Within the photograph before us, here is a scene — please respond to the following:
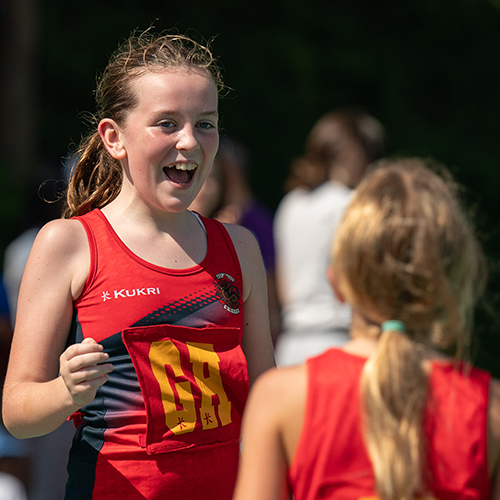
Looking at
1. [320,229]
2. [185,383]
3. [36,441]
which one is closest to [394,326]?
[185,383]

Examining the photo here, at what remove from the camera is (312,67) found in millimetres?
9641

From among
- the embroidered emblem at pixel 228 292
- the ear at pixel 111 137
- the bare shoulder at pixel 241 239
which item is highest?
the ear at pixel 111 137

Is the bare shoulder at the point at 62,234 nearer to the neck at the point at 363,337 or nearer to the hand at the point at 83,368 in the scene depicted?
the hand at the point at 83,368

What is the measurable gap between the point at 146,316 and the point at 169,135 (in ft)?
1.57

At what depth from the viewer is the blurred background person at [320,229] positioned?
12.8 feet

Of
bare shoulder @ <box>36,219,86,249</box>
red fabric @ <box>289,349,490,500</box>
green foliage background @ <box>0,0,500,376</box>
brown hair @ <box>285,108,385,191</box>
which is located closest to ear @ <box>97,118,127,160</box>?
bare shoulder @ <box>36,219,86,249</box>

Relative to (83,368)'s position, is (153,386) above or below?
below

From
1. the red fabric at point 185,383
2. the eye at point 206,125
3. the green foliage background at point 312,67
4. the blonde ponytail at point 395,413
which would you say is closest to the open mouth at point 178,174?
the eye at point 206,125

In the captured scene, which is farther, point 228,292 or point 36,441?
point 36,441

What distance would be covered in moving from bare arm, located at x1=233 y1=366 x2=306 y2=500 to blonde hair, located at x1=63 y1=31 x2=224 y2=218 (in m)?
0.90

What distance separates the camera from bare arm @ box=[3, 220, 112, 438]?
180 cm

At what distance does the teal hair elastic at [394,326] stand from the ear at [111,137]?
36.0 inches

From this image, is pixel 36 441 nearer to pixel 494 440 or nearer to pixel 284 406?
pixel 284 406

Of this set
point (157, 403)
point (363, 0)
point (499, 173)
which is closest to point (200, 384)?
point (157, 403)
